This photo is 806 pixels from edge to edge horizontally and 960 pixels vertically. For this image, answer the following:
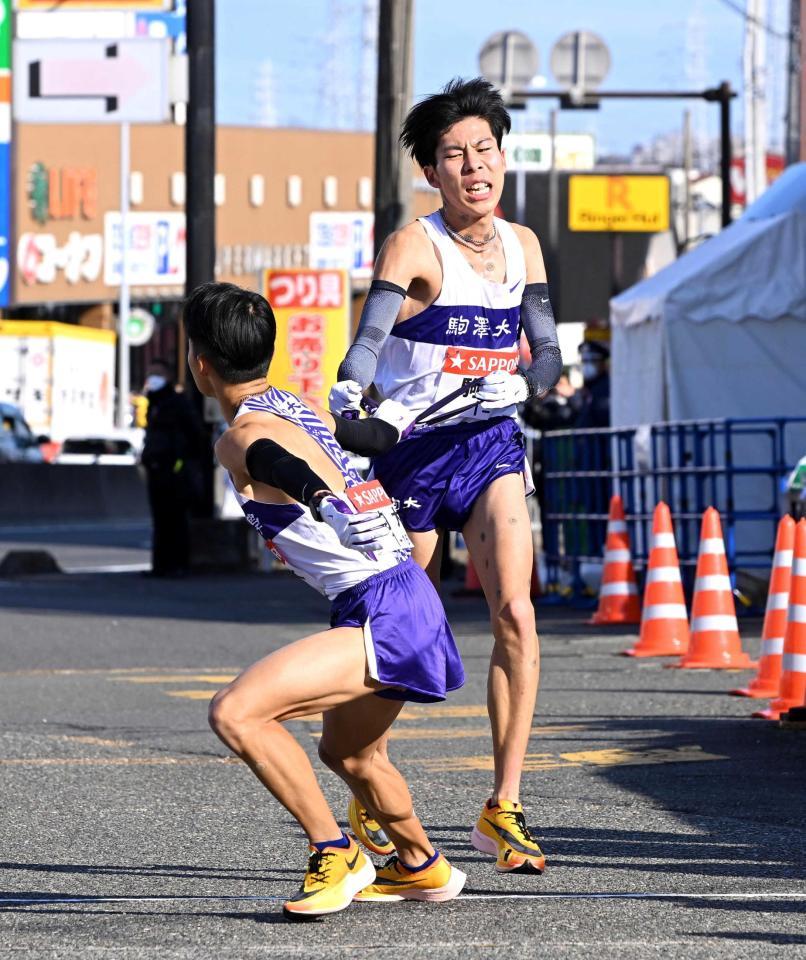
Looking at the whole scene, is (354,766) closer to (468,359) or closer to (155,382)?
(468,359)

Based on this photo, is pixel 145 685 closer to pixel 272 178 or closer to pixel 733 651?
pixel 733 651

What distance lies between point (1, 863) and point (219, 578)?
1453 cm

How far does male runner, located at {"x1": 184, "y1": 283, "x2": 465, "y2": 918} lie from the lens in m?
4.89

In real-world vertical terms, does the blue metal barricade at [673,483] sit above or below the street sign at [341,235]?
below

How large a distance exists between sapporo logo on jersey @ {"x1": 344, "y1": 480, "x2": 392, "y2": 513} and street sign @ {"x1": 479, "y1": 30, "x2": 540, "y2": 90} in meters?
28.6

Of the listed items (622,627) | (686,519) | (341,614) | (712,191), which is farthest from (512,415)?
(712,191)

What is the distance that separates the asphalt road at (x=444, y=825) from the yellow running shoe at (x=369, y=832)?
22 cm

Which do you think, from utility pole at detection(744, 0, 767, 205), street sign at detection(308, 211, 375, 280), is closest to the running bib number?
utility pole at detection(744, 0, 767, 205)

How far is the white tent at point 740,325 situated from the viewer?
1669 centimetres

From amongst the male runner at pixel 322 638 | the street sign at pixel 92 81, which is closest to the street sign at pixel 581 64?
the street sign at pixel 92 81

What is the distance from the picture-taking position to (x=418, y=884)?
518cm

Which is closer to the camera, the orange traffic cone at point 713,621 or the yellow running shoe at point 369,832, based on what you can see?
the yellow running shoe at point 369,832

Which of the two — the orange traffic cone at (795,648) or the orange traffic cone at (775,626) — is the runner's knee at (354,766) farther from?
the orange traffic cone at (775,626)

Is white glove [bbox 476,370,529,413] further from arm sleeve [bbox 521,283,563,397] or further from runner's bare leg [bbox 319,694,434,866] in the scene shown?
runner's bare leg [bbox 319,694,434,866]
